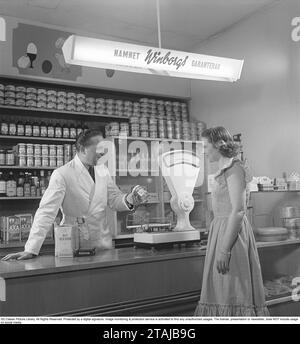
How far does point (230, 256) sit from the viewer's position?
1.44 m

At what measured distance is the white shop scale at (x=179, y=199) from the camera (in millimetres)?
1704

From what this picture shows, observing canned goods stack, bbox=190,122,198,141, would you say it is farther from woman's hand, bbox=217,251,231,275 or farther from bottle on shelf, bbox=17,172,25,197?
woman's hand, bbox=217,251,231,275

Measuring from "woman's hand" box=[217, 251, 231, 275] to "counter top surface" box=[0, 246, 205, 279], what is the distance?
20cm

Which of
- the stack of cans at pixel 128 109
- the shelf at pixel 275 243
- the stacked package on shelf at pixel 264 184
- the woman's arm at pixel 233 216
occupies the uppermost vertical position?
the stack of cans at pixel 128 109

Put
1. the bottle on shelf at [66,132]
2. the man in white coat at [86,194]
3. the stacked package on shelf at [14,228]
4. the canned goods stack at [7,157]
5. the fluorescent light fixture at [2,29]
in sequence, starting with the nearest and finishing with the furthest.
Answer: the man in white coat at [86,194], the fluorescent light fixture at [2,29], the stacked package on shelf at [14,228], the canned goods stack at [7,157], the bottle on shelf at [66,132]

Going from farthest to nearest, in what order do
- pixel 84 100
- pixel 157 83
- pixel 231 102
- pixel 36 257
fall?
pixel 157 83
pixel 84 100
pixel 231 102
pixel 36 257

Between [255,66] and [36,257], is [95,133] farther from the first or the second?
[255,66]

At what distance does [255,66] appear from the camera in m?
2.62

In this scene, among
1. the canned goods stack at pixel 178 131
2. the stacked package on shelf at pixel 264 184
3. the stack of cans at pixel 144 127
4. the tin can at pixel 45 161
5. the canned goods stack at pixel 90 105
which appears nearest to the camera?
the stacked package on shelf at pixel 264 184

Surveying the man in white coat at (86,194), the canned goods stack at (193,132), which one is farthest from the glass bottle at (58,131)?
the canned goods stack at (193,132)

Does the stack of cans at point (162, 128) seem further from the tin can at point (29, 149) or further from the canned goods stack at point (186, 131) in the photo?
the tin can at point (29, 149)

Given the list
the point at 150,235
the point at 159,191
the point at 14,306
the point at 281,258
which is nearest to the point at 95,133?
the point at 150,235

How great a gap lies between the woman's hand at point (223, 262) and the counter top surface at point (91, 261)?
0.66 ft

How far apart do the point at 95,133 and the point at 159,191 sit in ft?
4.54
